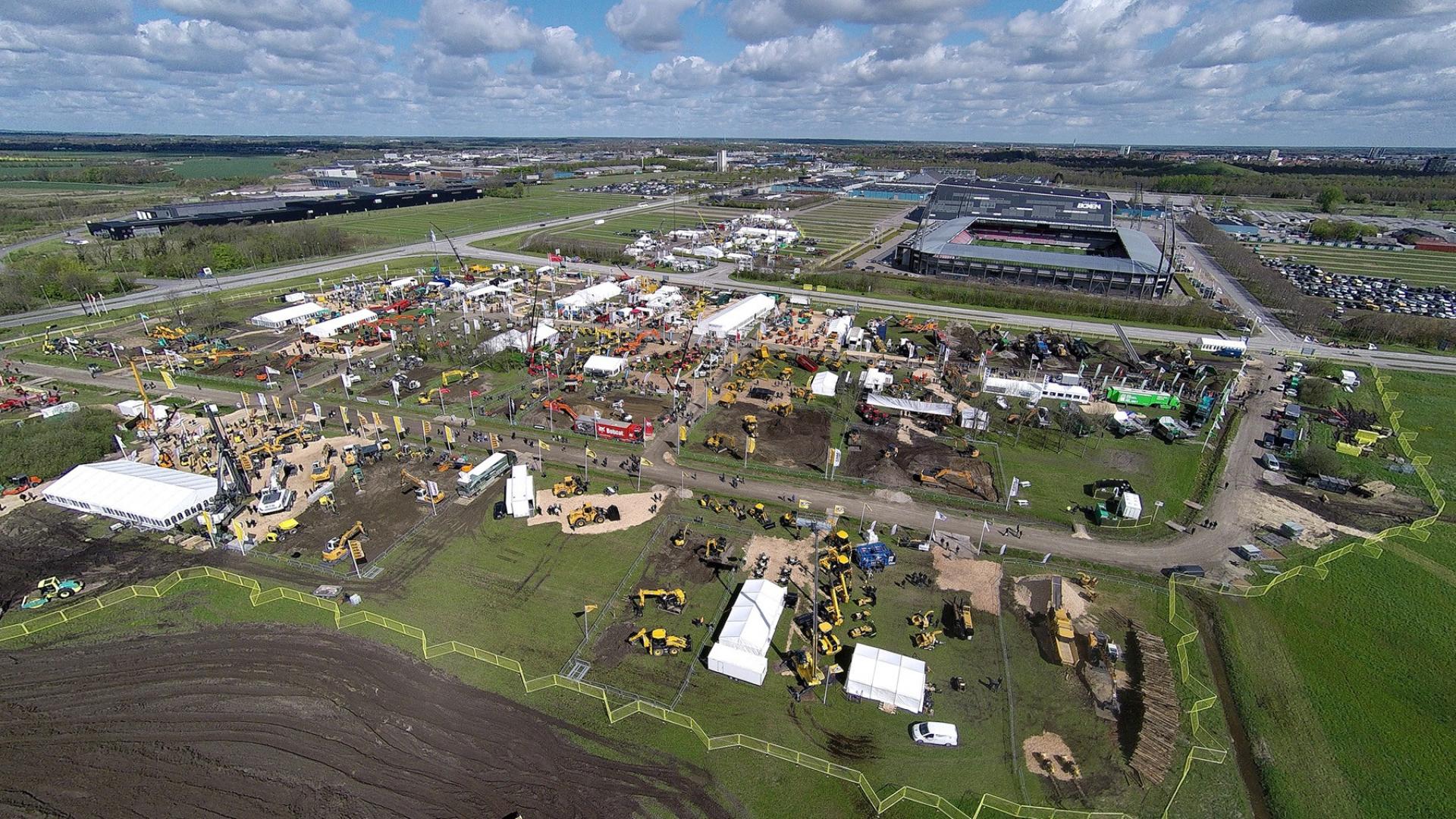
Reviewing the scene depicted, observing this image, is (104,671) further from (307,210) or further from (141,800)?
(307,210)

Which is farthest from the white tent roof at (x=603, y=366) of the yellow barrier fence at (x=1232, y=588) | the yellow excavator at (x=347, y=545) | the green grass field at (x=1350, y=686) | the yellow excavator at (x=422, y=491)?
the green grass field at (x=1350, y=686)

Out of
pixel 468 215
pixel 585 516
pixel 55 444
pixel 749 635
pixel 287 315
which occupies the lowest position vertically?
pixel 749 635

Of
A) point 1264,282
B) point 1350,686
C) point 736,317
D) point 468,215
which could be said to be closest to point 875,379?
point 736,317

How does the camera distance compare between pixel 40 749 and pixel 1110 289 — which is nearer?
pixel 40 749

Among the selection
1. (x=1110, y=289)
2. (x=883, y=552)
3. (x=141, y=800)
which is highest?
(x=1110, y=289)

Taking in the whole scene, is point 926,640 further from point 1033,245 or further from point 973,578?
point 1033,245

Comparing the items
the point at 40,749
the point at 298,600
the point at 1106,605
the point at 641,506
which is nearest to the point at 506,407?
the point at 641,506
